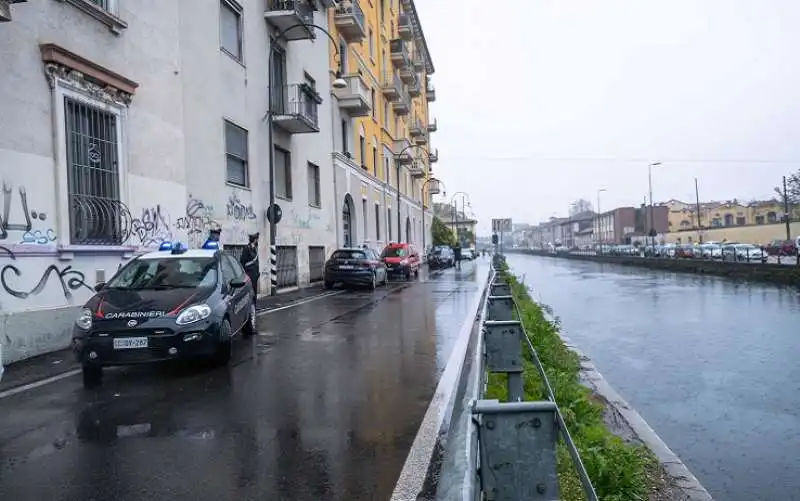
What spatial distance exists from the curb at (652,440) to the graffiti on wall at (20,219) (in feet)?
27.9

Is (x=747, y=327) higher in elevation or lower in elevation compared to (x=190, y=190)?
lower

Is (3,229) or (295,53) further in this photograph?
(295,53)

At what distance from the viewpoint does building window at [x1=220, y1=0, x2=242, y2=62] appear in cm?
1769

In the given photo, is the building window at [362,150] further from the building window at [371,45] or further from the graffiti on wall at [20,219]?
the graffiti on wall at [20,219]

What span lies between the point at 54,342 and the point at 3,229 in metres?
1.94

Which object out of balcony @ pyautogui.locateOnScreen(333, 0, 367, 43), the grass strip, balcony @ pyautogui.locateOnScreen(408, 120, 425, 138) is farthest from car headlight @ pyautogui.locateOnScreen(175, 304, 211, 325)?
balcony @ pyautogui.locateOnScreen(408, 120, 425, 138)

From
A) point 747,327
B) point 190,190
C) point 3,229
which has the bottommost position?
point 747,327

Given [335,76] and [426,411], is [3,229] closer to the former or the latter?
[426,411]

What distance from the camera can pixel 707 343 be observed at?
12328 millimetres

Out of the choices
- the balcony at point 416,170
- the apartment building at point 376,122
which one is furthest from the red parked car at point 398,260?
→ the balcony at point 416,170

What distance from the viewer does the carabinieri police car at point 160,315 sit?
698 cm

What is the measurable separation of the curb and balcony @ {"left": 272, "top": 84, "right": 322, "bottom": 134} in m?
14.2

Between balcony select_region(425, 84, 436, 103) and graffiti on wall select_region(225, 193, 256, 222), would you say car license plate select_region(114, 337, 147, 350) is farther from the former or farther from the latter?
balcony select_region(425, 84, 436, 103)

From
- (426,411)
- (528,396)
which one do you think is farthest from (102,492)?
(528,396)
